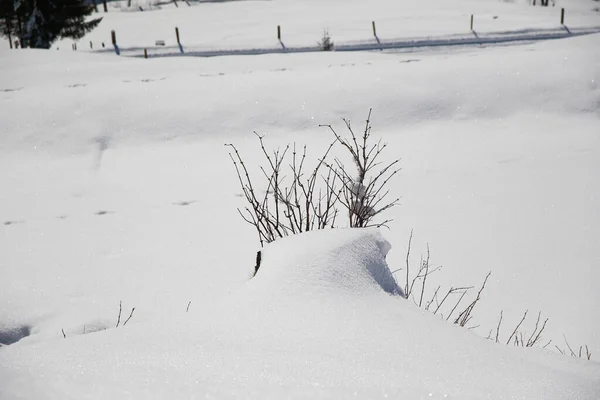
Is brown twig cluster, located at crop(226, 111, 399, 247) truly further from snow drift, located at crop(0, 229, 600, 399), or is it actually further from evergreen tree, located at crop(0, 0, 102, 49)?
evergreen tree, located at crop(0, 0, 102, 49)

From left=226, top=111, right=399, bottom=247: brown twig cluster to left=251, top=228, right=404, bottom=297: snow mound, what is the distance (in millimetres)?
287

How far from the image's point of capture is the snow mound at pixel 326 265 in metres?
2.43

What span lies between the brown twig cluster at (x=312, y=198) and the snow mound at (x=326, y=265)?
287mm

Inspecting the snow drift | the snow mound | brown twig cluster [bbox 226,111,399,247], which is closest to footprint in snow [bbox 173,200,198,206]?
brown twig cluster [bbox 226,111,399,247]

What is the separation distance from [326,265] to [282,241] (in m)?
0.50

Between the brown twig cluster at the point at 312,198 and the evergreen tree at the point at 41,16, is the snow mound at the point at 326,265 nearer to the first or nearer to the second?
the brown twig cluster at the point at 312,198

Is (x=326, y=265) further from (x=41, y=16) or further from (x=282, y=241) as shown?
(x=41, y=16)

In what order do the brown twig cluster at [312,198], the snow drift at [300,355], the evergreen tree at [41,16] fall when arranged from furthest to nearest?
the evergreen tree at [41,16] → the brown twig cluster at [312,198] → the snow drift at [300,355]

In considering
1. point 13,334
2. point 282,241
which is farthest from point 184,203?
point 282,241

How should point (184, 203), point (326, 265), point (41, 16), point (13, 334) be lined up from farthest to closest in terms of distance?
point (41, 16) < point (184, 203) < point (13, 334) < point (326, 265)

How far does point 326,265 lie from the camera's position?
8.26ft

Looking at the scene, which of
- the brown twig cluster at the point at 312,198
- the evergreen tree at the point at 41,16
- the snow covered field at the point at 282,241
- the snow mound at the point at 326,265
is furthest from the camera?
the evergreen tree at the point at 41,16

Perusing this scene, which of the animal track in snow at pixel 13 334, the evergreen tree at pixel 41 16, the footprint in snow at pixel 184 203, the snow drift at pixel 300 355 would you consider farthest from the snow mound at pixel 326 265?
the evergreen tree at pixel 41 16

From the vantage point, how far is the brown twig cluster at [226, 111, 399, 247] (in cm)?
343
